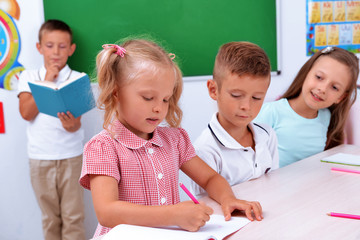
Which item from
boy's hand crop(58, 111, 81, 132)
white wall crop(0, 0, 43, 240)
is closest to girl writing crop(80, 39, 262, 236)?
boy's hand crop(58, 111, 81, 132)

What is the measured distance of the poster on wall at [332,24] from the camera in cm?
270

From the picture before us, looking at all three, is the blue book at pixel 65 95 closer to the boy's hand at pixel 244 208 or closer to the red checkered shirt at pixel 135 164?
the red checkered shirt at pixel 135 164

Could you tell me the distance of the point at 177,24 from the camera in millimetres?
2594

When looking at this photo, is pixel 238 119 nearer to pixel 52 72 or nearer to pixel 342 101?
pixel 342 101

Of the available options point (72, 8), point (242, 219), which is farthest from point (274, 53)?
point (242, 219)

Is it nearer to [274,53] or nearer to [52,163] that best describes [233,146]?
[52,163]

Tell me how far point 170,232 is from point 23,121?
6.38 feet

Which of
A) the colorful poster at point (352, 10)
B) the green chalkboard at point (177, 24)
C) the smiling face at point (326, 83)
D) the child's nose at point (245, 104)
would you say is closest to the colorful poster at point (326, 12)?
the colorful poster at point (352, 10)

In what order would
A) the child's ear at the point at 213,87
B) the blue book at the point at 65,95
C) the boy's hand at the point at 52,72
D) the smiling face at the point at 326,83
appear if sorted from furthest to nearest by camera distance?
the boy's hand at the point at 52,72, the blue book at the point at 65,95, the smiling face at the point at 326,83, the child's ear at the point at 213,87

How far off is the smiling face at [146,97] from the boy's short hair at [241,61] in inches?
11.7

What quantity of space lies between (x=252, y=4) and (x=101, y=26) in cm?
98

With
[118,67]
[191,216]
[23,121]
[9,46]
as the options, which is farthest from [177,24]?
[191,216]

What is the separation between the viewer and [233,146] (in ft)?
4.33

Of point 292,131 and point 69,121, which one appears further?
point 69,121
